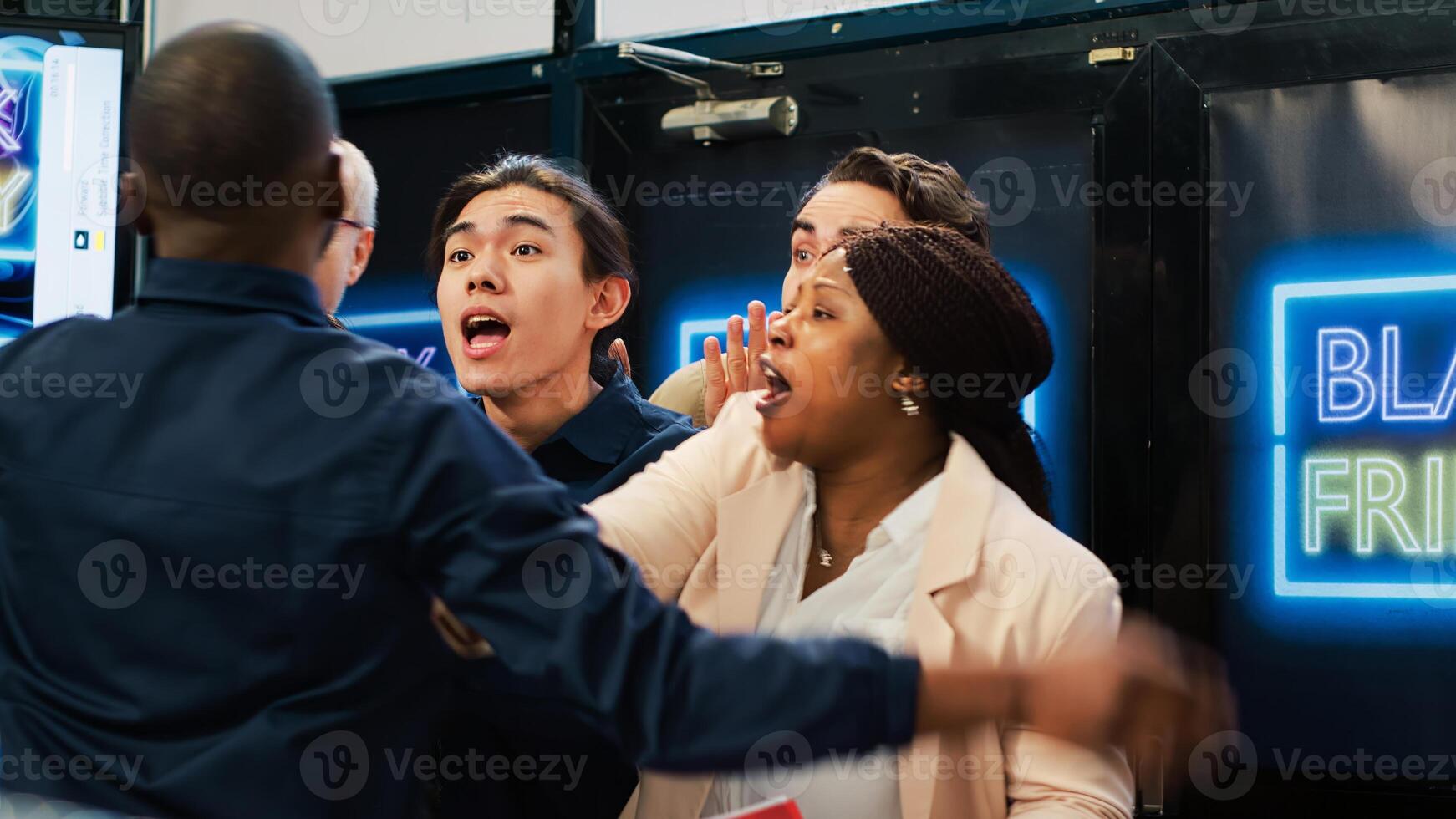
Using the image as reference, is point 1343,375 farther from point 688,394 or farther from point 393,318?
point 393,318

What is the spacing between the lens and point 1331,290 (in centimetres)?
293

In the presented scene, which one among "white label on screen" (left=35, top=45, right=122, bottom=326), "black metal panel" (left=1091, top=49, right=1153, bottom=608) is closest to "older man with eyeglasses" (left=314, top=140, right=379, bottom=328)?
"white label on screen" (left=35, top=45, right=122, bottom=326)

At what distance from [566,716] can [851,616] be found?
423 millimetres

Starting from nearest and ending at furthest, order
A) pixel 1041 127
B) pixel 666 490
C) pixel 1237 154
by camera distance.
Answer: pixel 666 490, pixel 1237 154, pixel 1041 127

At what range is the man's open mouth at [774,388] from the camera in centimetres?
183

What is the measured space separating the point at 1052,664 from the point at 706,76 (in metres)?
2.87

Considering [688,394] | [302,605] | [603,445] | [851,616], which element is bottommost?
[851,616]

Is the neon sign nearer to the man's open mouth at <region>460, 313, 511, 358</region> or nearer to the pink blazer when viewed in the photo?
the pink blazer

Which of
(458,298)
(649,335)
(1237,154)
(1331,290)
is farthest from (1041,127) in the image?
(458,298)

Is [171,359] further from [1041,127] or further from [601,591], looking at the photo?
[1041,127]

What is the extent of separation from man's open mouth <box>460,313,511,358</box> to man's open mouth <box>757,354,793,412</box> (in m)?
0.68

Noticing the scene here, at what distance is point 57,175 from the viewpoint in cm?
344

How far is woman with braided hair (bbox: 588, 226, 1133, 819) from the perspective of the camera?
1.68m

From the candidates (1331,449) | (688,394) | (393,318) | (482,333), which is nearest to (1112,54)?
(1331,449)
